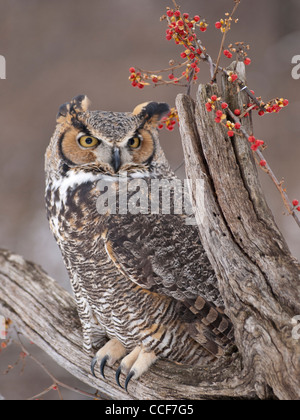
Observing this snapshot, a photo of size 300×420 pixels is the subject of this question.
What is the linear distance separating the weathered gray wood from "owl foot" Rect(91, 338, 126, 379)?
30 mm

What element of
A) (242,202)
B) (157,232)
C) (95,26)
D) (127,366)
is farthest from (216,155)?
(95,26)

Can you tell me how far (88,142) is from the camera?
4.00 ft

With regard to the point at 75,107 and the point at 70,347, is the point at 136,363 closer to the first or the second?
the point at 70,347

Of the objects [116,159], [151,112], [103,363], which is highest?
[151,112]

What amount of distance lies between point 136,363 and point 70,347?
0.96 ft

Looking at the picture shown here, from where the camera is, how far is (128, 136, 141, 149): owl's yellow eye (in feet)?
4.04

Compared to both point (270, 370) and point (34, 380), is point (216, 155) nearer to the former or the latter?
point (270, 370)

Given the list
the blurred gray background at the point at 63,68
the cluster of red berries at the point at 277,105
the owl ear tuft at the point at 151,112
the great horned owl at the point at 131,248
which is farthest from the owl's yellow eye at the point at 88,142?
the blurred gray background at the point at 63,68

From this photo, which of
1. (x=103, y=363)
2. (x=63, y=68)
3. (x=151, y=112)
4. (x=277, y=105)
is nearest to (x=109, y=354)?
(x=103, y=363)

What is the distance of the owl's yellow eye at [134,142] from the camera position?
123 cm

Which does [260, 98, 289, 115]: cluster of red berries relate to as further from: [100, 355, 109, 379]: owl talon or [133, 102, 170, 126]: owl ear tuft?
[100, 355, 109, 379]: owl talon

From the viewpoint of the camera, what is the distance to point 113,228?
1.18m

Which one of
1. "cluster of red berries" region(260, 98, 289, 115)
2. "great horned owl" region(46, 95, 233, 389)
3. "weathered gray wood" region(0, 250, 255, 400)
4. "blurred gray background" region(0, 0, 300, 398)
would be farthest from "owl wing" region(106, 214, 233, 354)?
"blurred gray background" region(0, 0, 300, 398)

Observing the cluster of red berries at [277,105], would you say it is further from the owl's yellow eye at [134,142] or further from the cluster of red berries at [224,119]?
the owl's yellow eye at [134,142]
